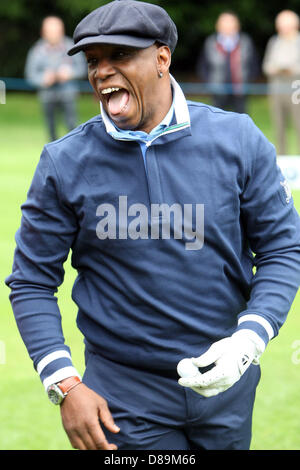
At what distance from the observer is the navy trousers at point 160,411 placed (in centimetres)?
287

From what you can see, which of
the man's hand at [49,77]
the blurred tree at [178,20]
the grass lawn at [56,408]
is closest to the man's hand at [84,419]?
the grass lawn at [56,408]

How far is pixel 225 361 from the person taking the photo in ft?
8.58

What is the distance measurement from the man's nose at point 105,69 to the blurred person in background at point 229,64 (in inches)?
547

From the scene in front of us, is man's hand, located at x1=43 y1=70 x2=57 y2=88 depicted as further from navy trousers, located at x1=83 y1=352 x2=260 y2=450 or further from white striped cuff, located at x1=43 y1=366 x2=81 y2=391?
white striped cuff, located at x1=43 y1=366 x2=81 y2=391

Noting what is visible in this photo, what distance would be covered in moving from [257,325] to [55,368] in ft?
2.12

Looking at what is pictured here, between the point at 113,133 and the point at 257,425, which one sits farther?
the point at 257,425

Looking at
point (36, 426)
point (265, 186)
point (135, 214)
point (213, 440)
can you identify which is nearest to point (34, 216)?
point (135, 214)

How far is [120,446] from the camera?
A: 2.86 meters

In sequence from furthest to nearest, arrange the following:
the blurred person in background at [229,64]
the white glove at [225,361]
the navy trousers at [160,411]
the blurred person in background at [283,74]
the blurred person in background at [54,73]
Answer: the blurred person in background at [229,64] < the blurred person in background at [54,73] < the blurred person in background at [283,74] < the navy trousers at [160,411] < the white glove at [225,361]

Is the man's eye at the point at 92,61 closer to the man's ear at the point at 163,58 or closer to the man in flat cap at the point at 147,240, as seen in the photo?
the man in flat cap at the point at 147,240

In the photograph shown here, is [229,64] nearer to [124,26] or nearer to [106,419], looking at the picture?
[124,26]

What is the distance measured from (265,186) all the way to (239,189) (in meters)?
0.09

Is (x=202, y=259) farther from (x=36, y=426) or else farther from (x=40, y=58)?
(x=40, y=58)

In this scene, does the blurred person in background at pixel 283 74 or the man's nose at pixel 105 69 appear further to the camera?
the blurred person in background at pixel 283 74
